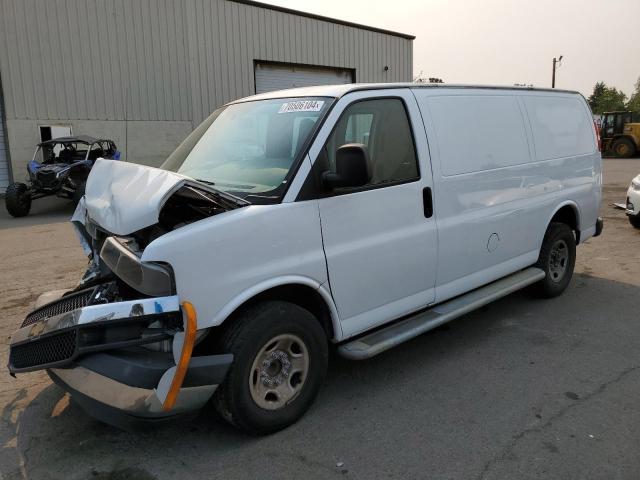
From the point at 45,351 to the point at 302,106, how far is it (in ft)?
7.04

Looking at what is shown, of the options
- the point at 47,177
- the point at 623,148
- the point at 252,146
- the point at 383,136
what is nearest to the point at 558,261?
the point at 383,136

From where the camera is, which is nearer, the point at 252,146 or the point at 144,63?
the point at 252,146

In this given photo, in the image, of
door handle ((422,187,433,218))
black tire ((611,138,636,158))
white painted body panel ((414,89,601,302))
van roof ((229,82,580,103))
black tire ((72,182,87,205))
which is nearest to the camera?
van roof ((229,82,580,103))

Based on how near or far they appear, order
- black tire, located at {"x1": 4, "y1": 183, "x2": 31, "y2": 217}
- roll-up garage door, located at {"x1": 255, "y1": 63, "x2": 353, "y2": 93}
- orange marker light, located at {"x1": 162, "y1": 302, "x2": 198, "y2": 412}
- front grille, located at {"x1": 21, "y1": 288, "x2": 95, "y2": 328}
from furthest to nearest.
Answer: roll-up garage door, located at {"x1": 255, "y1": 63, "x2": 353, "y2": 93} < black tire, located at {"x1": 4, "y1": 183, "x2": 31, "y2": 217} < front grille, located at {"x1": 21, "y1": 288, "x2": 95, "y2": 328} < orange marker light, located at {"x1": 162, "y1": 302, "x2": 198, "y2": 412}

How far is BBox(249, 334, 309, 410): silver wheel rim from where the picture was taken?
10.2ft

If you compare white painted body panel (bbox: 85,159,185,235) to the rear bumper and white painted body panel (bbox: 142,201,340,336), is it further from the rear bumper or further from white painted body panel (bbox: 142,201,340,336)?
the rear bumper

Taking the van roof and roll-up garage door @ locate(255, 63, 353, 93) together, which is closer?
the van roof

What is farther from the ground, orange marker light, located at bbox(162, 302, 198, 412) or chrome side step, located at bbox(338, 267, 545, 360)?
orange marker light, located at bbox(162, 302, 198, 412)

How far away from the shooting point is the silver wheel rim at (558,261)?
565 centimetres

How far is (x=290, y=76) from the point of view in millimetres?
20391

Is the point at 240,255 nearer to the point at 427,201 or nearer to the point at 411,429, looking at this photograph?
the point at 411,429

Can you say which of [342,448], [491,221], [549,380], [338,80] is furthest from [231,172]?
[338,80]

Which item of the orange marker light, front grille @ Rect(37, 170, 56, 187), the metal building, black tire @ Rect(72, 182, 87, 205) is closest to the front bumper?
the orange marker light

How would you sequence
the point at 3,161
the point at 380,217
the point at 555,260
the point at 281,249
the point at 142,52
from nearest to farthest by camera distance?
the point at 281,249
the point at 380,217
the point at 555,260
the point at 3,161
the point at 142,52
